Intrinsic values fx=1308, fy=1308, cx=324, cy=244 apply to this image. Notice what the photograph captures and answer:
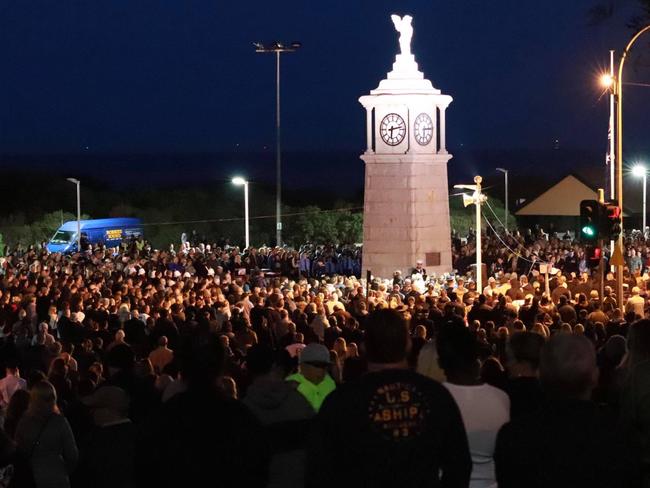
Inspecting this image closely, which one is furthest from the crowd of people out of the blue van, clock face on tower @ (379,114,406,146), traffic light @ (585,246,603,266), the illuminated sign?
the illuminated sign

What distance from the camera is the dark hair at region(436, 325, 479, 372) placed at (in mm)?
6340

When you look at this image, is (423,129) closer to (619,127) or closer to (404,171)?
(404,171)

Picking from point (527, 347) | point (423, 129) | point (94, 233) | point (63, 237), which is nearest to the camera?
point (527, 347)

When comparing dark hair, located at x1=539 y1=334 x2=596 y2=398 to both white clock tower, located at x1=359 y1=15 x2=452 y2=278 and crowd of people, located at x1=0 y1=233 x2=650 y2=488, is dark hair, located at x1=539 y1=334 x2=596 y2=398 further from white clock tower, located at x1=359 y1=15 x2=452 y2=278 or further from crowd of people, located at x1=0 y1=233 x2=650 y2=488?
white clock tower, located at x1=359 y1=15 x2=452 y2=278

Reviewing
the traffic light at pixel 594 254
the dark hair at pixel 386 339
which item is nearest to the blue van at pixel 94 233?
the traffic light at pixel 594 254

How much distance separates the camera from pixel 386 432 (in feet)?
16.4

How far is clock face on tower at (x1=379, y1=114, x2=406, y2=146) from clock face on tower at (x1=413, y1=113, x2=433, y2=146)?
340mm

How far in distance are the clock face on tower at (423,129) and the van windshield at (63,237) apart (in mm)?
23405

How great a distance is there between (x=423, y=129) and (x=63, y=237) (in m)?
24.5

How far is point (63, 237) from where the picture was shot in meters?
54.3

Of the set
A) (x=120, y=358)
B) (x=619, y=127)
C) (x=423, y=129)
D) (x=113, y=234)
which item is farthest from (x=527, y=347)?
(x=113, y=234)

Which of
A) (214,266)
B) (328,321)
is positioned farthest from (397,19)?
(328,321)

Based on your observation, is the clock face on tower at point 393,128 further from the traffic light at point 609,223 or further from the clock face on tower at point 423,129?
the traffic light at point 609,223

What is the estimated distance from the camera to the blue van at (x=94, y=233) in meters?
53.1
